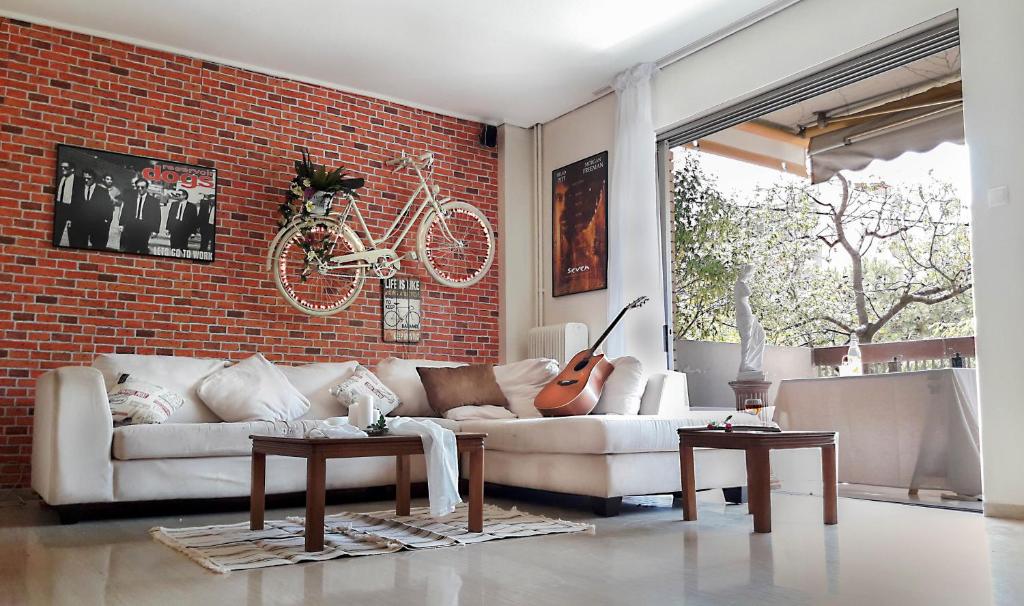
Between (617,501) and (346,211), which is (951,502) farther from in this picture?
(346,211)

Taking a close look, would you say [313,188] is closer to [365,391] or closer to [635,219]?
[365,391]

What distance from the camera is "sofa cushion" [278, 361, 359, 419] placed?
5.36 m

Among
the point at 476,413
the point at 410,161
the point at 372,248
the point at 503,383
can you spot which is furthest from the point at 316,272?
the point at 476,413

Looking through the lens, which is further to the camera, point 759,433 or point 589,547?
point 759,433

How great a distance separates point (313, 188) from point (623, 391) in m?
2.62

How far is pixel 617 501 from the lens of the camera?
416 cm

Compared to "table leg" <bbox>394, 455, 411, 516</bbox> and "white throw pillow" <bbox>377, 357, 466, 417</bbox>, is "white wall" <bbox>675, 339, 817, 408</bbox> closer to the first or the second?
"white throw pillow" <bbox>377, 357, 466, 417</bbox>

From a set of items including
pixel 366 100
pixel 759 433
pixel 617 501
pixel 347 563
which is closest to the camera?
pixel 347 563

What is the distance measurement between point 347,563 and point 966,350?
11.9 ft

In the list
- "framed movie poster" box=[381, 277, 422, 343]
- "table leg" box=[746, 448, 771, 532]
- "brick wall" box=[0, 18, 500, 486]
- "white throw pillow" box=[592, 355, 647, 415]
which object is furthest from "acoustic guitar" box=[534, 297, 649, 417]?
"brick wall" box=[0, 18, 500, 486]

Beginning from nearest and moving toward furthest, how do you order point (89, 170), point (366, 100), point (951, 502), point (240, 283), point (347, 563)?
point (347, 563) < point (951, 502) < point (89, 170) < point (240, 283) < point (366, 100)

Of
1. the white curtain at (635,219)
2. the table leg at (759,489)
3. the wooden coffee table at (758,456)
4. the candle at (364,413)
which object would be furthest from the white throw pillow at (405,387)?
the table leg at (759,489)

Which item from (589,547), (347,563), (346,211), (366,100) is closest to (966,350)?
(589,547)

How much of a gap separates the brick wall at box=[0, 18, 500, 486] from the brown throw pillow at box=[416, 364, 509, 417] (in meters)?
1.08
